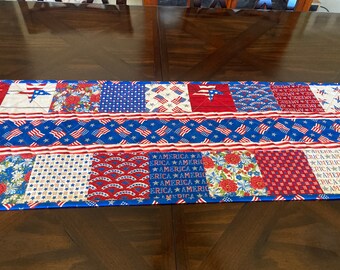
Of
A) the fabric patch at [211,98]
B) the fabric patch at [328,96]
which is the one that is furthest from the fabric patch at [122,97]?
the fabric patch at [328,96]

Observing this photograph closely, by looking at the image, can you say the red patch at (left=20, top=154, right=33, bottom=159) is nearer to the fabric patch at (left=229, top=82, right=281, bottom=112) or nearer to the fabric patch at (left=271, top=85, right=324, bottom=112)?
the fabric patch at (left=229, top=82, right=281, bottom=112)

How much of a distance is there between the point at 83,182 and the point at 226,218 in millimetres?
397

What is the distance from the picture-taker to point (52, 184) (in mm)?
790

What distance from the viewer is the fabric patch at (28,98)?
3.26 ft

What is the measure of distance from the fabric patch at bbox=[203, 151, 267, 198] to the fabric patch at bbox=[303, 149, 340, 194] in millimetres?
178

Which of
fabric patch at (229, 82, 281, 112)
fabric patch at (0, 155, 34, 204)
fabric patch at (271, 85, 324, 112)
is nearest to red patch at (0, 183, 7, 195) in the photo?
fabric patch at (0, 155, 34, 204)

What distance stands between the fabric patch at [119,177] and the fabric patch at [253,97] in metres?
0.44

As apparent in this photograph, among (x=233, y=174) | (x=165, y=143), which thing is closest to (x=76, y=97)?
(x=165, y=143)

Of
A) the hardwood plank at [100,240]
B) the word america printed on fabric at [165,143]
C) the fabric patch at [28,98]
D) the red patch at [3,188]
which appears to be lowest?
the hardwood plank at [100,240]

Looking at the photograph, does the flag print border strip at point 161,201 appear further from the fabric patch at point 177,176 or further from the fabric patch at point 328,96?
the fabric patch at point 328,96

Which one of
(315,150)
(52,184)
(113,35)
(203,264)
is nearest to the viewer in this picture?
(203,264)

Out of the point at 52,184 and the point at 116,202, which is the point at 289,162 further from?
the point at 52,184

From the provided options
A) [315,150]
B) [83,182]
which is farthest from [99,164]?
[315,150]

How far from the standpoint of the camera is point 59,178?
80 centimetres
